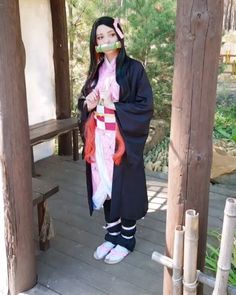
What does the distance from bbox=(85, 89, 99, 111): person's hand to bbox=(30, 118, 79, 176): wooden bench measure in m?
1.46

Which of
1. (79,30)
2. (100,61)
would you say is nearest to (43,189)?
(100,61)

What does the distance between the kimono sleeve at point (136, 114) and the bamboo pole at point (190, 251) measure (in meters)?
0.86

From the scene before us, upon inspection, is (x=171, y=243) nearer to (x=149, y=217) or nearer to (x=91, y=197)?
(x=91, y=197)

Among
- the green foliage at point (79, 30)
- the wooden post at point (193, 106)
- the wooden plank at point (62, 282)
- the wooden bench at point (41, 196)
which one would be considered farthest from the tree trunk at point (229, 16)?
the wooden post at point (193, 106)

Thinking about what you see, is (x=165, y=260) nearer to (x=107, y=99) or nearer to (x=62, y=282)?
(x=62, y=282)

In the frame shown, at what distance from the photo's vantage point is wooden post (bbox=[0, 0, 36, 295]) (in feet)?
7.41

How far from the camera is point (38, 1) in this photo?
4422 millimetres

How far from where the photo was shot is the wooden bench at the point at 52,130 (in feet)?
13.6

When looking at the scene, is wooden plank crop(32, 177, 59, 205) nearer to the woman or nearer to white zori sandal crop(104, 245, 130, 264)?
the woman

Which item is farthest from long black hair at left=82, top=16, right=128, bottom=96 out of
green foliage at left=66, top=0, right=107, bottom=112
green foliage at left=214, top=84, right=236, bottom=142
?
green foliage at left=214, top=84, right=236, bottom=142

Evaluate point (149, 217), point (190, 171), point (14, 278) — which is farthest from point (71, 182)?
point (190, 171)

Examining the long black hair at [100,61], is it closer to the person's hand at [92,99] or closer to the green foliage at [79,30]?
the person's hand at [92,99]

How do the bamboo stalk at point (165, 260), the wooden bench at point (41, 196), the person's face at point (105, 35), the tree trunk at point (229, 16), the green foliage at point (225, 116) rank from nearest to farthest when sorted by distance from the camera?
the bamboo stalk at point (165, 260) → the person's face at point (105, 35) → the wooden bench at point (41, 196) → the green foliage at point (225, 116) → the tree trunk at point (229, 16)

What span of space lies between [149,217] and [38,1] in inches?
96.8
